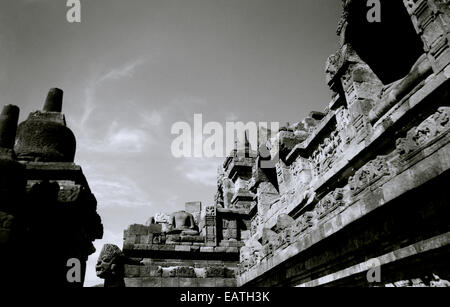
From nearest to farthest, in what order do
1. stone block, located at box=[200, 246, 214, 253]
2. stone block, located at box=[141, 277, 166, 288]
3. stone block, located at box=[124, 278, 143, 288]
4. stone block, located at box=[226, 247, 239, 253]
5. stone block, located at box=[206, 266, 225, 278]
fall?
stone block, located at box=[124, 278, 143, 288], stone block, located at box=[141, 277, 166, 288], stone block, located at box=[206, 266, 225, 278], stone block, located at box=[200, 246, 214, 253], stone block, located at box=[226, 247, 239, 253]

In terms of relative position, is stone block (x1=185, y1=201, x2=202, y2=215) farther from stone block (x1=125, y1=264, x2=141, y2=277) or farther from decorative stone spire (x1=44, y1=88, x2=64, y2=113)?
decorative stone spire (x1=44, y1=88, x2=64, y2=113)

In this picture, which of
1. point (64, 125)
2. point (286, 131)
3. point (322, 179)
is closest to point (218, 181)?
point (286, 131)

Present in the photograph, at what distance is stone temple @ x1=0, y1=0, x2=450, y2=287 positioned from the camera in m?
2.49

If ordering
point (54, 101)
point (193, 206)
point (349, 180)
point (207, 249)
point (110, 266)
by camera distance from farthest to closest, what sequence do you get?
A: point (193, 206)
point (207, 249)
point (110, 266)
point (349, 180)
point (54, 101)

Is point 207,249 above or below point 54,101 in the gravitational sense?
below

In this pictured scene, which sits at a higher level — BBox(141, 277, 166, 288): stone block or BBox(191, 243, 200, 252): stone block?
BBox(191, 243, 200, 252): stone block

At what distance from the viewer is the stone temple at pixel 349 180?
249 centimetres

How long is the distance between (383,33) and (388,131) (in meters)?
3.37

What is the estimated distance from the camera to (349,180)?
4.09 m

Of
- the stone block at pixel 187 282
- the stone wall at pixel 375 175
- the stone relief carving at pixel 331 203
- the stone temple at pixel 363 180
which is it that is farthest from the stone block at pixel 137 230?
the stone relief carving at pixel 331 203

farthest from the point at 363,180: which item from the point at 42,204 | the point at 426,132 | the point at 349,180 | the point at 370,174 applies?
the point at 42,204

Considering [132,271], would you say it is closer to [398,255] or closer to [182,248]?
[182,248]

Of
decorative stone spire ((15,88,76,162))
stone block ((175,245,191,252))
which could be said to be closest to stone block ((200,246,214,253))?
stone block ((175,245,191,252))

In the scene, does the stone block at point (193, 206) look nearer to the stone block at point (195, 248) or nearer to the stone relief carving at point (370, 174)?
the stone block at point (195, 248)
